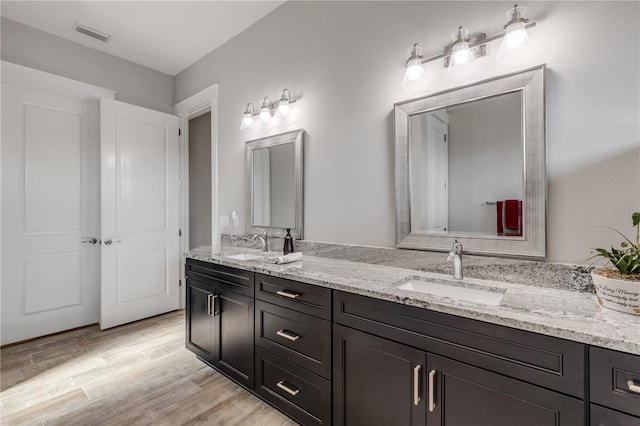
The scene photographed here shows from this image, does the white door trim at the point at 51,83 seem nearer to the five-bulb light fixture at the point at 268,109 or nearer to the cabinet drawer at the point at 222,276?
the five-bulb light fixture at the point at 268,109

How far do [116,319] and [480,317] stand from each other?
3.44 meters

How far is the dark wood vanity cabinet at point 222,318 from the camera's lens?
1.86 metres

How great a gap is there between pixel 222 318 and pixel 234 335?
0.16 metres

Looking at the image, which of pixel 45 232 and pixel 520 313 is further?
pixel 45 232

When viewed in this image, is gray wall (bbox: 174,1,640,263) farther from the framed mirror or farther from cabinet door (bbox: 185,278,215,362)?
cabinet door (bbox: 185,278,215,362)

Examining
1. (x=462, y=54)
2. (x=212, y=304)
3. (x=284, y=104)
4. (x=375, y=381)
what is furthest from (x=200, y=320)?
(x=462, y=54)

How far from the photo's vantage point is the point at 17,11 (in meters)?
2.53

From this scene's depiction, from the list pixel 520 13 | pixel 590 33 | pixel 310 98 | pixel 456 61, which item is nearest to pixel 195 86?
pixel 310 98

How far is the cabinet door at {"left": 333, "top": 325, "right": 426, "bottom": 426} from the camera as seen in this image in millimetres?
1158

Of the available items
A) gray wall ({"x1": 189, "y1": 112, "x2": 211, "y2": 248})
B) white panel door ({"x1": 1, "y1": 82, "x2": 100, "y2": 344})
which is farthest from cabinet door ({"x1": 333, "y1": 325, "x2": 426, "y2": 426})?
gray wall ({"x1": 189, "y1": 112, "x2": 211, "y2": 248})

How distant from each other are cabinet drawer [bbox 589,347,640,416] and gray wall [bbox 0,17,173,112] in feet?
14.0

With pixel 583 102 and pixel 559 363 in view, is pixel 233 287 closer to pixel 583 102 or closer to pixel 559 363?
pixel 559 363


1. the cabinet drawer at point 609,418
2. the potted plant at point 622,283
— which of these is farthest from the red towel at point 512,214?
the cabinet drawer at point 609,418

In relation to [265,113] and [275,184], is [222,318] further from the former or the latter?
[265,113]
